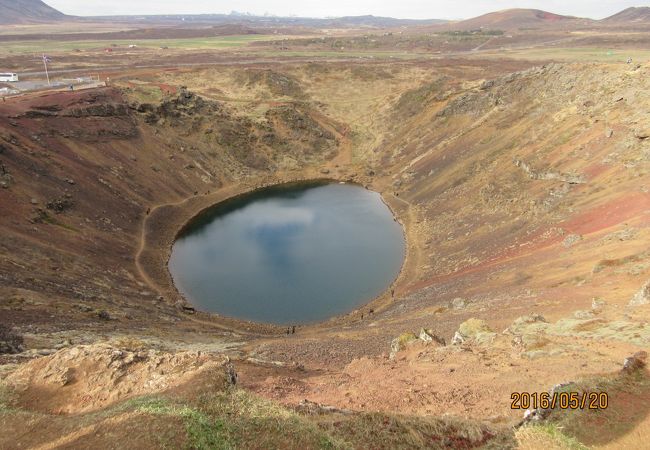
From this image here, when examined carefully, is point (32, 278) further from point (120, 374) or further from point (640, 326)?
point (640, 326)

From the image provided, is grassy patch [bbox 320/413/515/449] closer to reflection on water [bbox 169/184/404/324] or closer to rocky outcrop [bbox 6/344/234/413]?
rocky outcrop [bbox 6/344/234/413]

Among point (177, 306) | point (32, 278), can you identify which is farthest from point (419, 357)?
point (32, 278)

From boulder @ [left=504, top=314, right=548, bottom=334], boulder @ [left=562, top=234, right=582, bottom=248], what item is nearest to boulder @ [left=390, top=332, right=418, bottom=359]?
boulder @ [left=504, top=314, right=548, bottom=334]

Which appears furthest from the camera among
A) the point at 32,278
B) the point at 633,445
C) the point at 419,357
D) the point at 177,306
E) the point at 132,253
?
the point at 132,253

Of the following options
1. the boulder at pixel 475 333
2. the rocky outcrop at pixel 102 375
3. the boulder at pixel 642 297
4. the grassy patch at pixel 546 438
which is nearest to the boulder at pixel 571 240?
the boulder at pixel 642 297

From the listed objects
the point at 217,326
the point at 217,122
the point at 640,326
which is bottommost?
the point at 217,326

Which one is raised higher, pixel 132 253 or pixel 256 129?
pixel 256 129

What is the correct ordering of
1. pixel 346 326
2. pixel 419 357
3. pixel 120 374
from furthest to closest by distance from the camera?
pixel 346 326 → pixel 419 357 → pixel 120 374

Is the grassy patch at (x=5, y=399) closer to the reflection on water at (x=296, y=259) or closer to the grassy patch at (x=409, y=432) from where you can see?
the grassy patch at (x=409, y=432)

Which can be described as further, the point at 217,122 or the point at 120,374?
the point at 217,122
